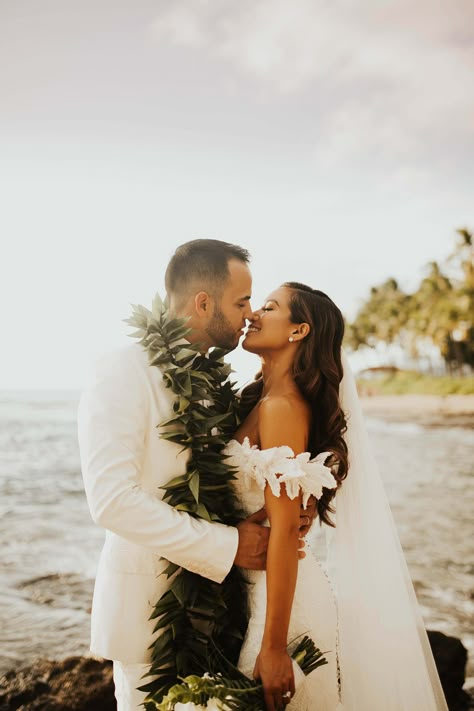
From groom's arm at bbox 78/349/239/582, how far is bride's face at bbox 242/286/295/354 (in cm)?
82

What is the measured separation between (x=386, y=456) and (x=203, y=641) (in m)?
21.8

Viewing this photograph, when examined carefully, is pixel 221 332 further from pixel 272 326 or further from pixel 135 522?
pixel 135 522

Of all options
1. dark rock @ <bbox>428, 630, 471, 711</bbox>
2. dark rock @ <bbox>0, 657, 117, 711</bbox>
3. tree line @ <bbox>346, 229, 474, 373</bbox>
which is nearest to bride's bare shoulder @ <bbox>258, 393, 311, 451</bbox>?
dark rock @ <bbox>0, 657, 117, 711</bbox>

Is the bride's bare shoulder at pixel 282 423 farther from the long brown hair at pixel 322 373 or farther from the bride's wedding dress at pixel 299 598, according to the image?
the long brown hair at pixel 322 373

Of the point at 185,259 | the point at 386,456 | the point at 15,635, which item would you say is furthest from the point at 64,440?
the point at 185,259

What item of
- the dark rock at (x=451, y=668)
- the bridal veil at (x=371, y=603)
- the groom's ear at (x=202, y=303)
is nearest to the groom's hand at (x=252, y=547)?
the bridal veil at (x=371, y=603)

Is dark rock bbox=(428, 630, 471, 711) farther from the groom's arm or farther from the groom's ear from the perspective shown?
the groom's ear

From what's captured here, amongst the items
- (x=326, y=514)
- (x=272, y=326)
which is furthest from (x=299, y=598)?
(x=272, y=326)

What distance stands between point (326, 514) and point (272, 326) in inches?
43.1

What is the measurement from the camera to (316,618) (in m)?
2.76

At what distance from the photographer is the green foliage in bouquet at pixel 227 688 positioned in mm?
2186

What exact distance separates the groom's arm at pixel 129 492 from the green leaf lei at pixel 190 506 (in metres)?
0.12

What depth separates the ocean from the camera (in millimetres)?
6352

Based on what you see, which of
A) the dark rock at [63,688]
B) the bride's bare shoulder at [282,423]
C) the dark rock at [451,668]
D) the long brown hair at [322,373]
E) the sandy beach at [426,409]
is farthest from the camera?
the sandy beach at [426,409]
